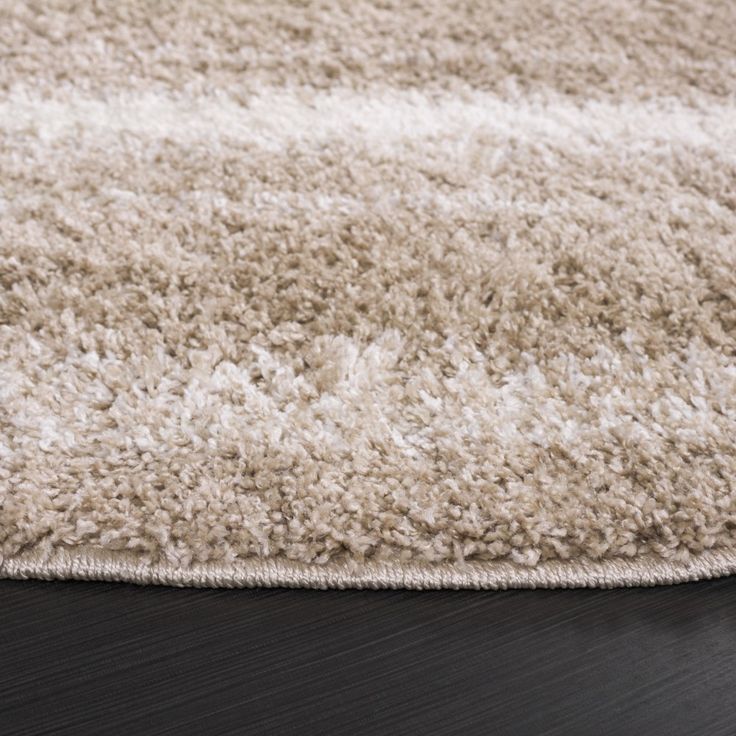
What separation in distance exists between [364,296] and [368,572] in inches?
10.8

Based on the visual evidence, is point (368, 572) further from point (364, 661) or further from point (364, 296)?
point (364, 296)

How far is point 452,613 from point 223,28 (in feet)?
2.64

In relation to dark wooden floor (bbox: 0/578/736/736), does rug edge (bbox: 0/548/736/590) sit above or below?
above

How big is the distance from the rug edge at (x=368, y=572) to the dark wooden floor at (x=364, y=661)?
0.04ft

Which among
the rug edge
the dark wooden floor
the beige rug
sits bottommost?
the dark wooden floor

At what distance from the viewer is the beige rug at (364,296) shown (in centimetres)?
60

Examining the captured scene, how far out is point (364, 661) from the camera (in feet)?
1.86

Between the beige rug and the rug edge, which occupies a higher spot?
the beige rug

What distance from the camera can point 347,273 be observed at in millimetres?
752

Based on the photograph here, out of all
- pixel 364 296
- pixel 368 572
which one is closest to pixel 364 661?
pixel 368 572

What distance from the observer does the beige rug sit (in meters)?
0.60

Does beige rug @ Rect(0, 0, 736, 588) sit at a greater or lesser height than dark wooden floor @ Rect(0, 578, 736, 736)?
greater

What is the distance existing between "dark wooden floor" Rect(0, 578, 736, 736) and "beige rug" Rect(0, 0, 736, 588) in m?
0.02

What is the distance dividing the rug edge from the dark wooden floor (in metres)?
0.01
